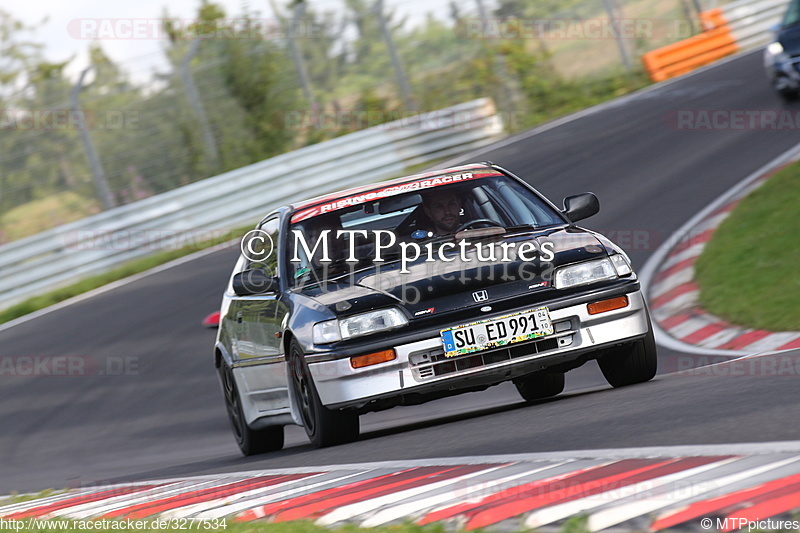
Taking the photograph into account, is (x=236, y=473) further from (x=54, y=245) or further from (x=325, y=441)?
(x=54, y=245)

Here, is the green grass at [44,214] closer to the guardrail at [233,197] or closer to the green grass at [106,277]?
the guardrail at [233,197]

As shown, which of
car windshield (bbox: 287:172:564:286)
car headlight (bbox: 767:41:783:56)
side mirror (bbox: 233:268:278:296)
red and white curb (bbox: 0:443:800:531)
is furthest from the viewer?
car headlight (bbox: 767:41:783:56)

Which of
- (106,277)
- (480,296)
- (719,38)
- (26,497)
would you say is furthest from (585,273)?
(719,38)

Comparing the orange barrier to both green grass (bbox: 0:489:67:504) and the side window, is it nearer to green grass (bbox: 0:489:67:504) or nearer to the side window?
the side window

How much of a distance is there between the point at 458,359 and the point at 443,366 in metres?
0.09

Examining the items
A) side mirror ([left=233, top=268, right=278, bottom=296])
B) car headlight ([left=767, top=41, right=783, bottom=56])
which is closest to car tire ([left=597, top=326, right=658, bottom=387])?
side mirror ([left=233, top=268, right=278, bottom=296])

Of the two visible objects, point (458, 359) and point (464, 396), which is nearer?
point (458, 359)

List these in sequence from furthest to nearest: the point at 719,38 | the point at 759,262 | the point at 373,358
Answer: the point at 719,38 → the point at 759,262 → the point at 373,358

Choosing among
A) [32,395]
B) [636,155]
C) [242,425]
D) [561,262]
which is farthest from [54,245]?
[561,262]

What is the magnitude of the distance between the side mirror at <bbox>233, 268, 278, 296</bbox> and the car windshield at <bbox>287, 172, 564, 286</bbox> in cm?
Result: 16

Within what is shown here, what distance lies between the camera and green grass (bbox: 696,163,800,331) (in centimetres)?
902

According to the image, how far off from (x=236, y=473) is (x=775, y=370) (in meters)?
2.91

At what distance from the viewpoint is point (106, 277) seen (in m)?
16.8

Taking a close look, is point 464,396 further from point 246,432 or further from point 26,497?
point 26,497
